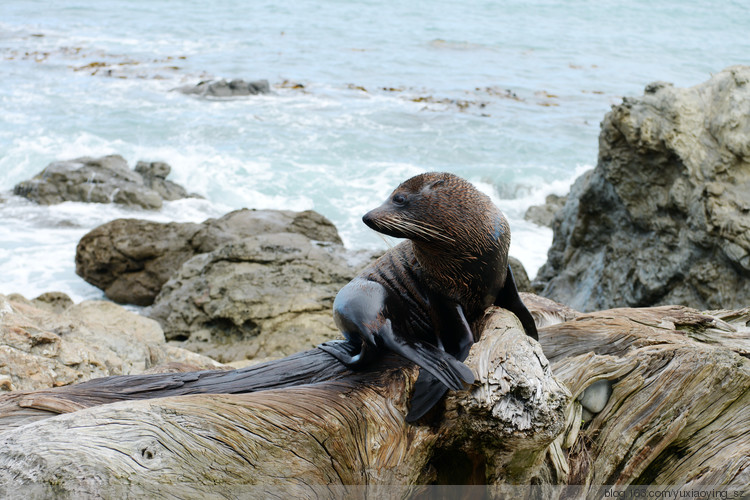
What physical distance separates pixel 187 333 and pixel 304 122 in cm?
1193

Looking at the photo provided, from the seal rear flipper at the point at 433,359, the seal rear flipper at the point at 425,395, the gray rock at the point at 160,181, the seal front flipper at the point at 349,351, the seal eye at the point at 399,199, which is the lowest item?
the gray rock at the point at 160,181

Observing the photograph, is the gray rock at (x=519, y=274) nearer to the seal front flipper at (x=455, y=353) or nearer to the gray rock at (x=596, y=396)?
the gray rock at (x=596, y=396)

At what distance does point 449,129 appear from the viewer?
17562 mm

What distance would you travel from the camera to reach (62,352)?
413 cm

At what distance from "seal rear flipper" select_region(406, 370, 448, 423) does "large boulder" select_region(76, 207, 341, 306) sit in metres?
5.77

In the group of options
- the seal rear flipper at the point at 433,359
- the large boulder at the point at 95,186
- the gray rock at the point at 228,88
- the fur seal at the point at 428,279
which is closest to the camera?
the seal rear flipper at the point at 433,359

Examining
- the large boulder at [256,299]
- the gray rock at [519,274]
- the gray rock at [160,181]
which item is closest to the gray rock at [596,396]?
the large boulder at [256,299]

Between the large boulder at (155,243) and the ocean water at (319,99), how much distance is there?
2.94 feet

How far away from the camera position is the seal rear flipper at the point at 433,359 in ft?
8.95

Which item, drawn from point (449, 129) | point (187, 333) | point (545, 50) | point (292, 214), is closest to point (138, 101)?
point (449, 129)

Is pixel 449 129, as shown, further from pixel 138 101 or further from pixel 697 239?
pixel 697 239

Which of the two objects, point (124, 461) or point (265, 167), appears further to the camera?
point (265, 167)

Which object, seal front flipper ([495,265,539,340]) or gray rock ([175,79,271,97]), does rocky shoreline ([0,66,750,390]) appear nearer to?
seal front flipper ([495,265,539,340])

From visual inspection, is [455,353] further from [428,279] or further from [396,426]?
[396,426]
